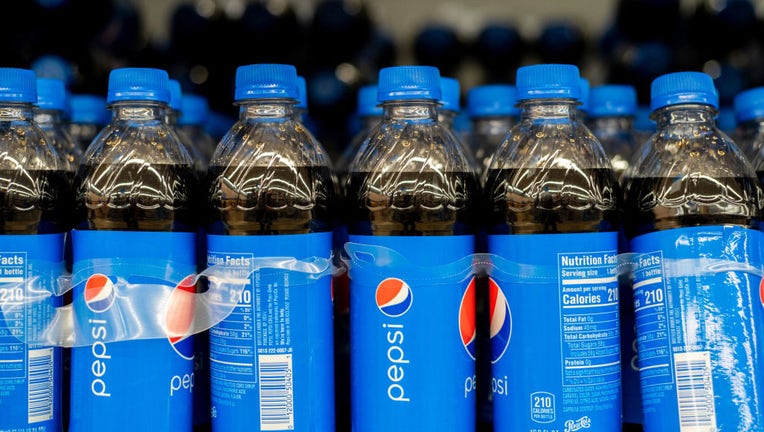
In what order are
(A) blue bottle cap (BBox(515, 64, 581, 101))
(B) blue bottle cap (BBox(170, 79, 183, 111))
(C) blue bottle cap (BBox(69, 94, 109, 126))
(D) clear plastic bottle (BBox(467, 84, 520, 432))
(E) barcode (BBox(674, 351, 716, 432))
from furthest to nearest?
(C) blue bottle cap (BBox(69, 94, 109, 126))
(B) blue bottle cap (BBox(170, 79, 183, 111))
(D) clear plastic bottle (BBox(467, 84, 520, 432))
(A) blue bottle cap (BBox(515, 64, 581, 101))
(E) barcode (BBox(674, 351, 716, 432))

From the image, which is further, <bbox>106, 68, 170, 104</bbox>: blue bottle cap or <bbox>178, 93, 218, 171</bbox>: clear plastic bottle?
<bbox>178, 93, 218, 171</bbox>: clear plastic bottle

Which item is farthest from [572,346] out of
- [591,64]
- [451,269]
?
[591,64]

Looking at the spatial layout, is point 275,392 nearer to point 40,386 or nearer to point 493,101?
point 40,386

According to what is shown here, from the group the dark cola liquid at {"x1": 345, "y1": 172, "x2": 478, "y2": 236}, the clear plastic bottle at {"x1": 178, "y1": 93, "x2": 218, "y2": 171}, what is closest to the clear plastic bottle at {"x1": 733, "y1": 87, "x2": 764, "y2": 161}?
the dark cola liquid at {"x1": 345, "y1": 172, "x2": 478, "y2": 236}

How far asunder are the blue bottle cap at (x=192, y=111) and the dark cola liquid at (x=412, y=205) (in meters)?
0.53

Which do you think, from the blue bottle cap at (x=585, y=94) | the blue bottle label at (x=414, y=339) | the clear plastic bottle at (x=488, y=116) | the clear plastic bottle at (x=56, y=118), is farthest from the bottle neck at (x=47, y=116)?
the blue bottle cap at (x=585, y=94)

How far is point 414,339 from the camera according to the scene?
103 centimetres

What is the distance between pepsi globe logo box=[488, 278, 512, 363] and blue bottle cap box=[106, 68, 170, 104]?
54 cm

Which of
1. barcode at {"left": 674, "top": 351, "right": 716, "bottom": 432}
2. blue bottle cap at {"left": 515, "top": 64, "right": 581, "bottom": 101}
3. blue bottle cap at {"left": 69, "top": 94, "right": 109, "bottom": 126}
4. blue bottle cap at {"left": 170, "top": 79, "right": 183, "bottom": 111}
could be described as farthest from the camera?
blue bottle cap at {"left": 69, "top": 94, "right": 109, "bottom": 126}

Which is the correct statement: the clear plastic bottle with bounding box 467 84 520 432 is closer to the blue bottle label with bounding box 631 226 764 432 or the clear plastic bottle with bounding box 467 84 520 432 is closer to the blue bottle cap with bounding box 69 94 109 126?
the blue bottle label with bounding box 631 226 764 432

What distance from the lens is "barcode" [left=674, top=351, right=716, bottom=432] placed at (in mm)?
993

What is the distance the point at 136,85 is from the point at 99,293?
0.95 feet

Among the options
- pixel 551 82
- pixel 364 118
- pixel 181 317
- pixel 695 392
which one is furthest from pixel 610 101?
pixel 181 317

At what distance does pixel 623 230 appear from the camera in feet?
3.87
